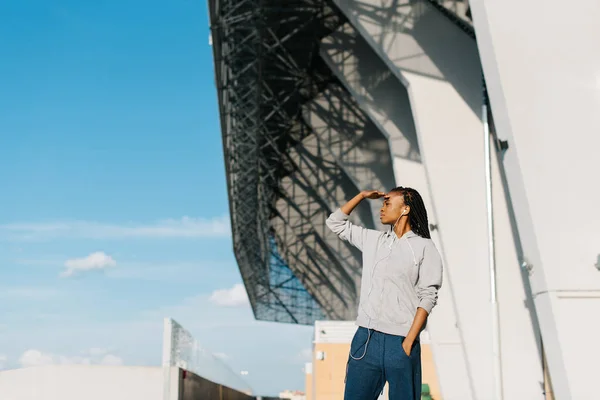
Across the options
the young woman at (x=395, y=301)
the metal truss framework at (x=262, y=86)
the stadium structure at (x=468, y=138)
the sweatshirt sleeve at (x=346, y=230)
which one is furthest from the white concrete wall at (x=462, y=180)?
the young woman at (x=395, y=301)

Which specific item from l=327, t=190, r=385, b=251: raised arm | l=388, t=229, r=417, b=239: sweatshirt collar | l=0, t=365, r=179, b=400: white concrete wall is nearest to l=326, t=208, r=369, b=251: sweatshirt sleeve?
l=327, t=190, r=385, b=251: raised arm

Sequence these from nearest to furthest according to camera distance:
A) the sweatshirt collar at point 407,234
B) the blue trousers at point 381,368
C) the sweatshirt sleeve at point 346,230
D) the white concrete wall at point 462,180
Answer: the blue trousers at point 381,368, the sweatshirt collar at point 407,234, the sweatshirt sleeve at point 346,230, the white concrete wall at point 462,180

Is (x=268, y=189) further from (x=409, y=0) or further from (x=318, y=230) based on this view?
(x=409, y=0)

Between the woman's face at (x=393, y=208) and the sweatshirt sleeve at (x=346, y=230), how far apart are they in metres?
0.14

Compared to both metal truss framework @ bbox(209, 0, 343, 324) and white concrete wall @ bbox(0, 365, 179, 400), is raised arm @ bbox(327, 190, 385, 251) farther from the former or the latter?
metal truss framework @ bbox(209, 0, 343, 324)

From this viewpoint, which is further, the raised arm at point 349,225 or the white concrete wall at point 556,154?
the white concrete wall at point 556,154

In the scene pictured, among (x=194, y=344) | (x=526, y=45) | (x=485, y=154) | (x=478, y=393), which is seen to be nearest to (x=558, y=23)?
(x=526, y=45)

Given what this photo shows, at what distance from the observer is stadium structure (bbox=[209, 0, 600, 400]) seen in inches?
343

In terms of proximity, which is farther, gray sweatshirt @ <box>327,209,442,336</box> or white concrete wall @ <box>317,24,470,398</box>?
white concrete wall @ <box>317,24,470,398</box>

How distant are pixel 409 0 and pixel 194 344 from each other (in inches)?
345

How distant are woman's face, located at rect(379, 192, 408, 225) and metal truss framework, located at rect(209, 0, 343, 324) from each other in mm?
17521

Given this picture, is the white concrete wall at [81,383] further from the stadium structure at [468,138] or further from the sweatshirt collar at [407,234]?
the sweatshirt collar at [407,234]

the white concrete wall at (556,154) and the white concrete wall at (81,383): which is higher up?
the white concrete wall at (556,154)

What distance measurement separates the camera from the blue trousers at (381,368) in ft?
11.8
